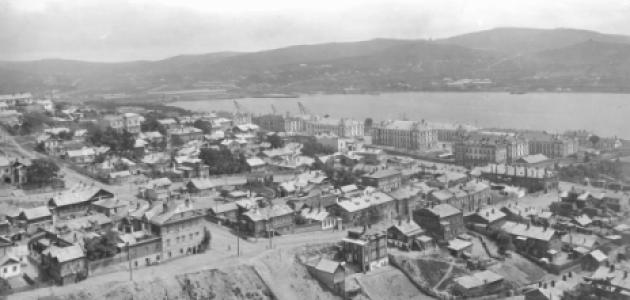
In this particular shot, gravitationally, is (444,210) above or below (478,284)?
above

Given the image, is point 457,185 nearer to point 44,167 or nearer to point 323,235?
point 323,235

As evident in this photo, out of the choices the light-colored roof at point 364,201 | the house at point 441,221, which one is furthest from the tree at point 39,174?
the house at point 441,221

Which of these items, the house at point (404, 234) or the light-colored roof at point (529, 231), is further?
the light-colored roof at point (529, 231)

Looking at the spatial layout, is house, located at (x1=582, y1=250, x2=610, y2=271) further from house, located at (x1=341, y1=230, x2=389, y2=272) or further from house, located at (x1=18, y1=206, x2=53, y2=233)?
house, located at (x1=18, y1=206, x2=53, y2=233)

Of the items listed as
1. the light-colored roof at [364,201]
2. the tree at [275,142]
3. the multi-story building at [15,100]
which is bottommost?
the light-colored roof at [364,201]

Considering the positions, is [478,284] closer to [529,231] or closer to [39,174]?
[529,231]

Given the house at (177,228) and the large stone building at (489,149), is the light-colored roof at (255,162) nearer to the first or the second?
the house at (177,228)

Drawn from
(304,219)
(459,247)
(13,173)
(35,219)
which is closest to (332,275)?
(304,219)
